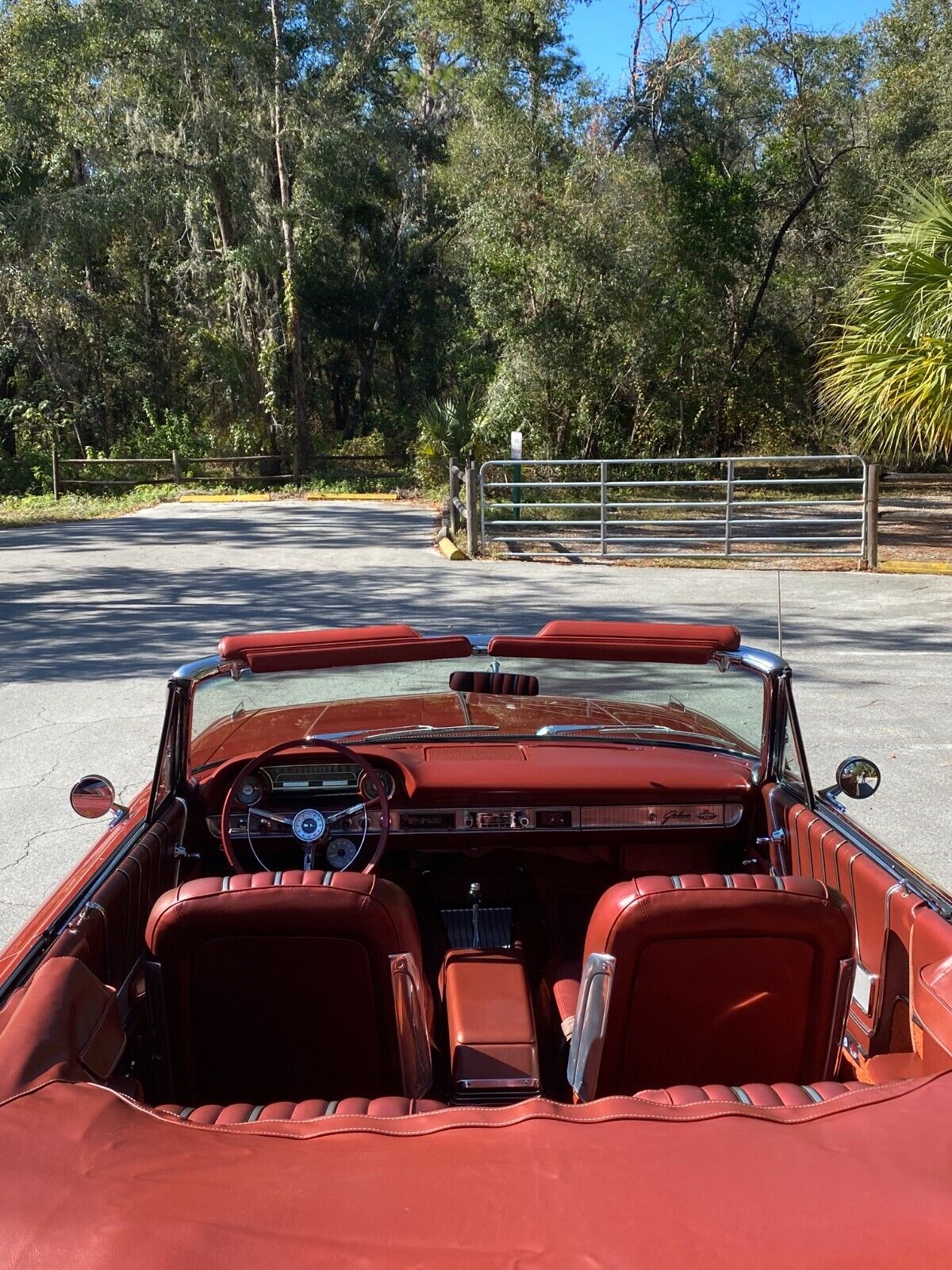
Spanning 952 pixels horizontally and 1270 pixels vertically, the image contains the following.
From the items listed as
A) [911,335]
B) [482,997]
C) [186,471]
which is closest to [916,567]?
[911,335]

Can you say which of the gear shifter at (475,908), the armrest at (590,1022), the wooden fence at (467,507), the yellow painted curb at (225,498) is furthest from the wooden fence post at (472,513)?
the armrest at (590,1022)

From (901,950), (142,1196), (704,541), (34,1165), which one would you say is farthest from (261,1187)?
(704,541)

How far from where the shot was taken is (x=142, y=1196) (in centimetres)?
135

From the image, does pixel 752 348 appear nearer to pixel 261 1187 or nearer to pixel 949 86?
pixel 949 86

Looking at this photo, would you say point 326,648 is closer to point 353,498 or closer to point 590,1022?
point 590,1022

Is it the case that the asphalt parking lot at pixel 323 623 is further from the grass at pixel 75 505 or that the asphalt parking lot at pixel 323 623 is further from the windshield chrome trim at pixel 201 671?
the grass at pixel 75 505

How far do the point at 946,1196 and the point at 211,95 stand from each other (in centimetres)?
2848

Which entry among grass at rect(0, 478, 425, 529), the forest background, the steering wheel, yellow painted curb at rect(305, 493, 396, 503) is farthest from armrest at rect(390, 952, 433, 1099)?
yellow painted curb at rect(305, 493, 396, 503)

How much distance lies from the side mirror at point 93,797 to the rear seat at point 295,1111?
1374mm

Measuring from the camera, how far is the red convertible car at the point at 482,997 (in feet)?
4.33

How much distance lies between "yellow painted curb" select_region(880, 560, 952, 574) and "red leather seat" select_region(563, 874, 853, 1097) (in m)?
12.2

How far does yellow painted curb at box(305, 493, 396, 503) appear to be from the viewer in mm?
25234

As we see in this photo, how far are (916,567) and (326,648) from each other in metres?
12.3

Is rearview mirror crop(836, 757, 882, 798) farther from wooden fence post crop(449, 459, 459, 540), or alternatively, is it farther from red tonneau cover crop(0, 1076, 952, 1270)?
wooden fence post crop(449, 459, 459, 540)
